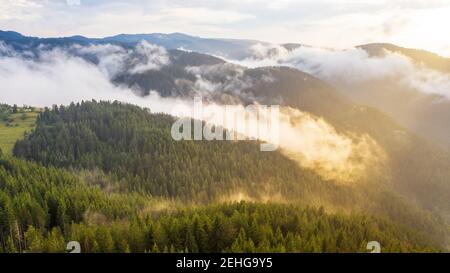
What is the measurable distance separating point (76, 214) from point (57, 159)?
318 ft

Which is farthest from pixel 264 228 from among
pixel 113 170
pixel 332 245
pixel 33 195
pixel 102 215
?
pixel 113 170

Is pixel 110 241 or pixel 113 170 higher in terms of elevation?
pixel 110 241

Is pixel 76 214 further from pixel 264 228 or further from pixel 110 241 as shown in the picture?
pixel 264 228

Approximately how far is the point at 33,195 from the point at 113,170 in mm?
86826
